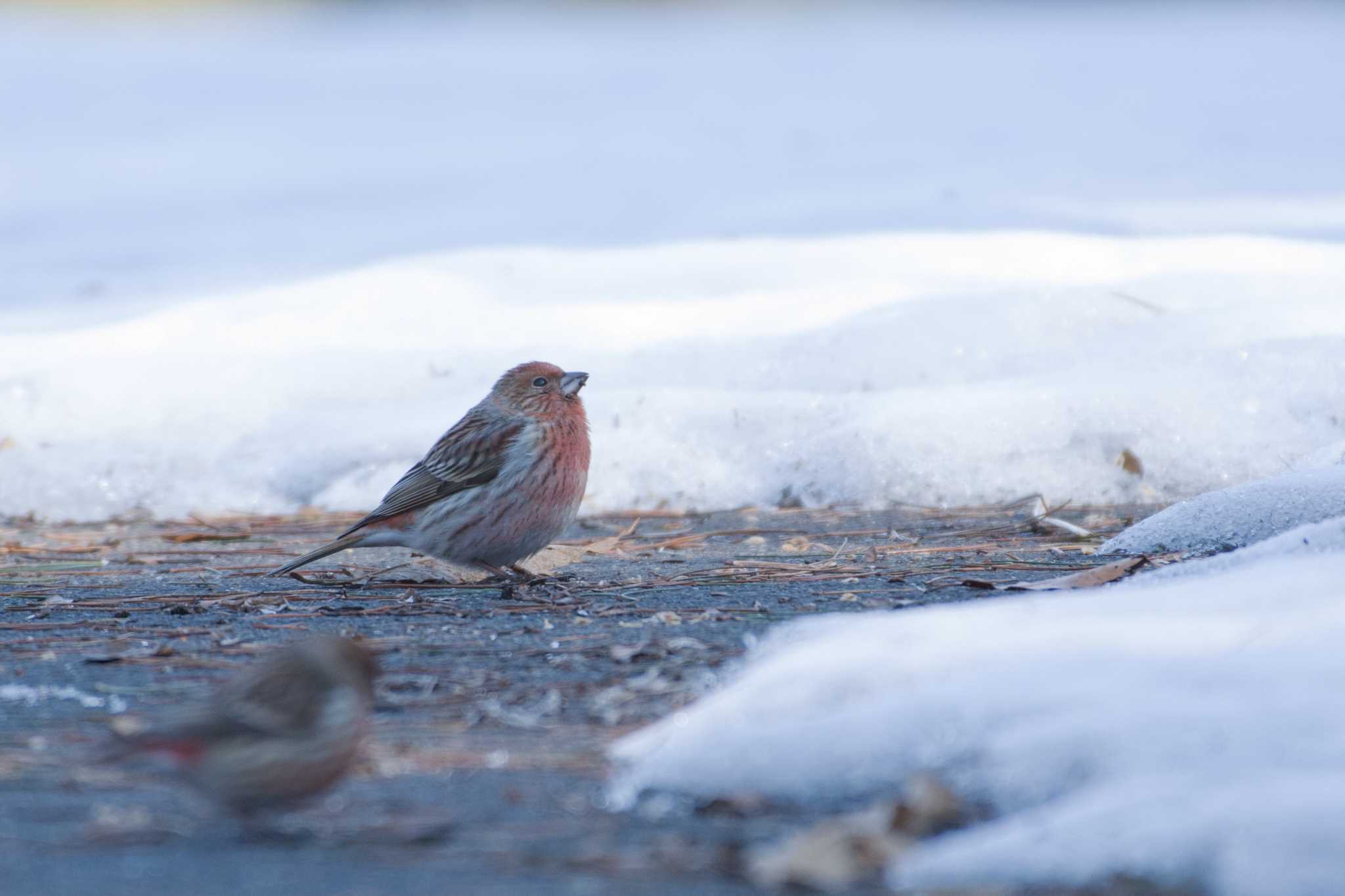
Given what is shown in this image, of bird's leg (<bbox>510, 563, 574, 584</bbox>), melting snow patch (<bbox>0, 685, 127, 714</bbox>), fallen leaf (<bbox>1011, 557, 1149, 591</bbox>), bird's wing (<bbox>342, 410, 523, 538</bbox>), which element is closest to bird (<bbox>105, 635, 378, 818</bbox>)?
melting snow patch (<bbox>0, 685, 127, 714</bbox>)

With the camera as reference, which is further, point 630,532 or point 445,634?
point 630,532

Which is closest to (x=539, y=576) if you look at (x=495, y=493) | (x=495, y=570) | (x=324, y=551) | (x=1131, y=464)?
(x=495, y=493)

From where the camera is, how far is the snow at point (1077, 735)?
2.12 m

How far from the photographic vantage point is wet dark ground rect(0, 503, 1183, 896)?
2301 millimetres

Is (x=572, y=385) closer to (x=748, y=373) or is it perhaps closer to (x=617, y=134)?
(x=748, y=373)

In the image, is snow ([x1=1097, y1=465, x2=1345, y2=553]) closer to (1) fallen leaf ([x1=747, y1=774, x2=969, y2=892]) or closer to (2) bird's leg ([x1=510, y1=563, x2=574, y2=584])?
(2) bird's leg ([x1=510, y1=563, x2=574, y2=584])

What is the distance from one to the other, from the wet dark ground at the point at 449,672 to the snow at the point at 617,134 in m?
5.20

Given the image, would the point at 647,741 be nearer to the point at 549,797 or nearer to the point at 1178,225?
the point at 549,797

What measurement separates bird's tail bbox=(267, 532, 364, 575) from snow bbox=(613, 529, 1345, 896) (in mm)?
2389

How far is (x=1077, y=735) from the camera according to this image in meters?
2.40

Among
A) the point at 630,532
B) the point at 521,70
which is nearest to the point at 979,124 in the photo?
the point at 521,70

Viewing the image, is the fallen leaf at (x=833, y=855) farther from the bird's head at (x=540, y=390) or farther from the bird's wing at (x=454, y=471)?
the bird's head at (x=540, y=390)

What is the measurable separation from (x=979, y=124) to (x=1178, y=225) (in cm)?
551

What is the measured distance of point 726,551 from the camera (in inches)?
204
